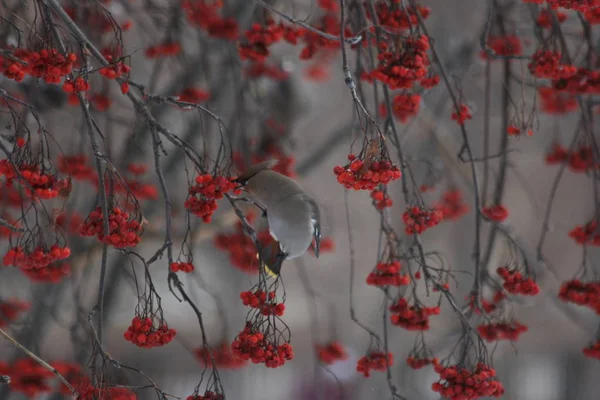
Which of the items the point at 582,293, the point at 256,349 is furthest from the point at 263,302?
the point at 582,293

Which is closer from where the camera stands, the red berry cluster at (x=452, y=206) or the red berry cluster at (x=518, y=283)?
the red berry cluster at (x=518, y=283)

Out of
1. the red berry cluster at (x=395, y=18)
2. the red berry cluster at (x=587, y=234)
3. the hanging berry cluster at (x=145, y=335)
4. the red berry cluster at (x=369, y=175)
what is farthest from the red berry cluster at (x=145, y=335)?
the red berry cluster at (x=587, y=234)

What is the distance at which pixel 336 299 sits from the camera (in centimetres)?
395

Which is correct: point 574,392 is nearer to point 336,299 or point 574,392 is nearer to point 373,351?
point 336,299

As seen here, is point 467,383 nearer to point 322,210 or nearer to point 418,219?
point 418,219

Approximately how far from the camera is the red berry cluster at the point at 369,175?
907mm

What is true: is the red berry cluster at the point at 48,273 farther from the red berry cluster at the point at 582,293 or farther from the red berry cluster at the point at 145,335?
the red berry cluster at the point at 582,293

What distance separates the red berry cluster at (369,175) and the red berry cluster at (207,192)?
0.15 metres

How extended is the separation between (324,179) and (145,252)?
90 centimetres

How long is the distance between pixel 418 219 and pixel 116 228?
464 mm

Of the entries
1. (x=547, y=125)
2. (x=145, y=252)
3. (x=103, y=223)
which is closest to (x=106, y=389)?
(x=103, y=223)

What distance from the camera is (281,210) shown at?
3.55ft

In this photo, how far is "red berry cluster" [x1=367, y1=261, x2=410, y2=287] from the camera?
1.19 m

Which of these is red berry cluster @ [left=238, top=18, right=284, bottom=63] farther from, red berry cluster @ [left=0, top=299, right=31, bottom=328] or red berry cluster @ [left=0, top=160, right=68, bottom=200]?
red berry cluster @ [left=0, top=299, right=31, bottom=328]
